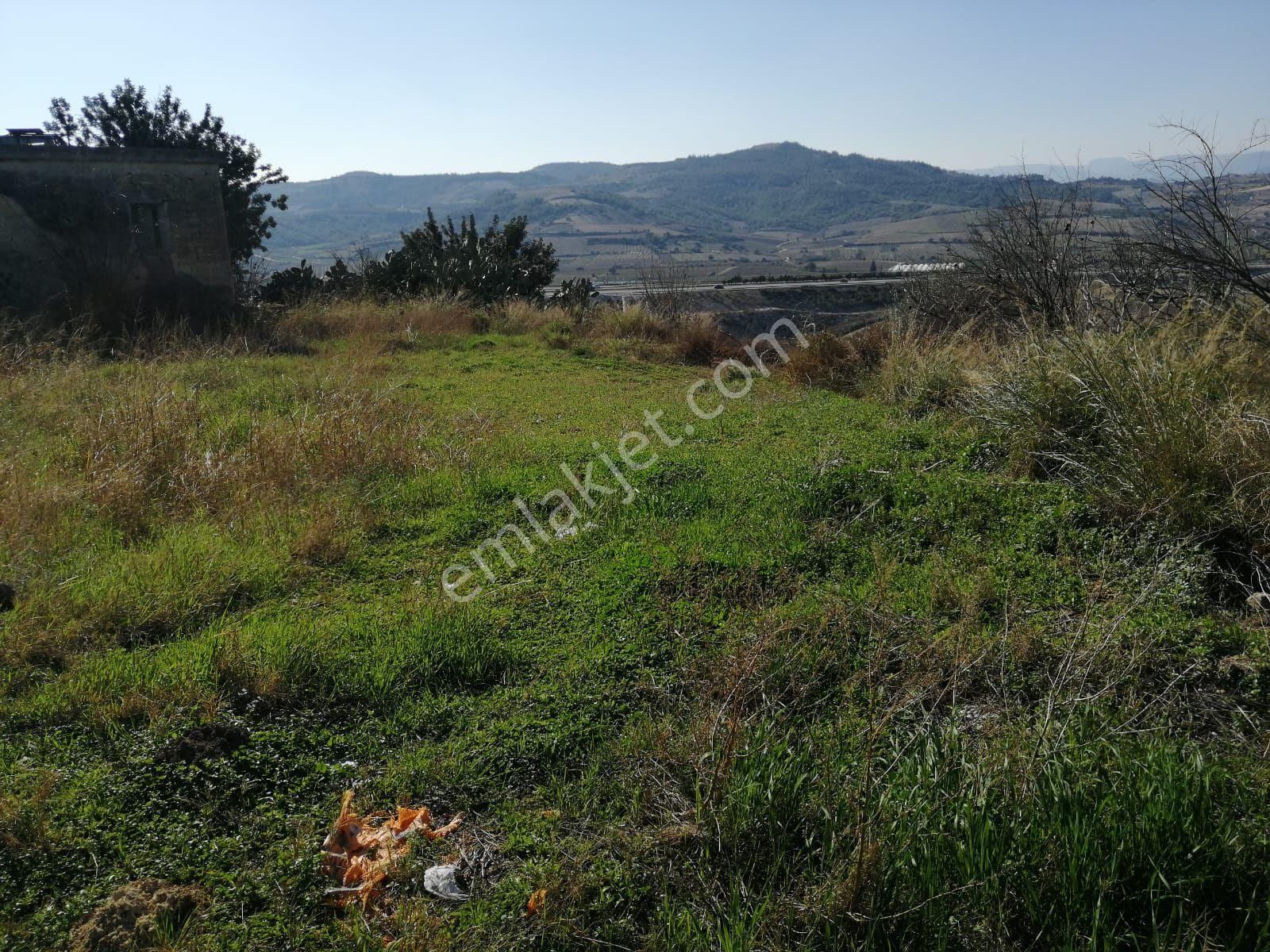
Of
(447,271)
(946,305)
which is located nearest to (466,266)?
(447,271)

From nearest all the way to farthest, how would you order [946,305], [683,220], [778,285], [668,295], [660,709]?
[660,709] → [946,305] → [668,295] → [778,285] → [683,220]

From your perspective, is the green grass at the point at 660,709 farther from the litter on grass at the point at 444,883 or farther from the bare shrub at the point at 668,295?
the bare shrub at the point at 668,295

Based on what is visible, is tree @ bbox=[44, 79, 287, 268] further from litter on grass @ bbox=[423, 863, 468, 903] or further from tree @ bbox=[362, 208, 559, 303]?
litter on grass @ bbox=[423, 863, 468, 903]

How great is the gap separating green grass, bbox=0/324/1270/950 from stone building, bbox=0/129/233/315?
9411mm

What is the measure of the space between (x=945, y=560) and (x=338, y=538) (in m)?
3.53

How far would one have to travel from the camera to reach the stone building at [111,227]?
45.7 feet

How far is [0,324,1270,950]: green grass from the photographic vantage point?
243 centimetres

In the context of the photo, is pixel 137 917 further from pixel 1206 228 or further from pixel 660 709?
pixel 1206 228

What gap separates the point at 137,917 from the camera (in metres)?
2.47

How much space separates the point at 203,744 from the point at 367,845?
87 centimetres

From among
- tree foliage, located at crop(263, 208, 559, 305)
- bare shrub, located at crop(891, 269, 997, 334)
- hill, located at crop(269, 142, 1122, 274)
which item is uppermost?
hill, located at crop(269, 142, 1122, 274)

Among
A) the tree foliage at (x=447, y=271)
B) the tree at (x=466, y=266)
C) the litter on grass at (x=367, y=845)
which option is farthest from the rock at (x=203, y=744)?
the tree at (x=466, y=266)

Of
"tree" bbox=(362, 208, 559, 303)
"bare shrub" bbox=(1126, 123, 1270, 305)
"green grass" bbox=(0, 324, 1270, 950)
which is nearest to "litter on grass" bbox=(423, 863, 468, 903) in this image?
"green grass" bbox=(0, 324, 1270, 950)

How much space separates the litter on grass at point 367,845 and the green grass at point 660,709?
0.21 feet
